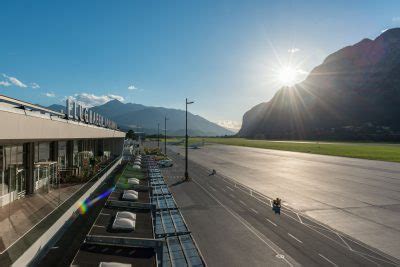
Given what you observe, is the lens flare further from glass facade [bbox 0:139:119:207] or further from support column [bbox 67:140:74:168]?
support column [bbox 67:140:74:168]

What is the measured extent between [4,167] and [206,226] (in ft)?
55.3

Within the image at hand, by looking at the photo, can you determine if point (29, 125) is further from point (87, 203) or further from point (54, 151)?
point (54, 151)

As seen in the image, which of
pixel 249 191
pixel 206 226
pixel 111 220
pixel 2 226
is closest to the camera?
pixel 2 226

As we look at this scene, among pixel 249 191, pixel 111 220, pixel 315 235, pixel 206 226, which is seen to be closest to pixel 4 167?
pixel 111 220

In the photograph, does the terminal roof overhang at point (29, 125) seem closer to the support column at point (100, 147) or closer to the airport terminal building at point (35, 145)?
the airport terminal building at point (35, 145)

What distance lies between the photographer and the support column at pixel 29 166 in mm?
27255

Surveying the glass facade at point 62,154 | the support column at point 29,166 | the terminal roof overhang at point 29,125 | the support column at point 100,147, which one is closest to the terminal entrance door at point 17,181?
the support column at point 29,166

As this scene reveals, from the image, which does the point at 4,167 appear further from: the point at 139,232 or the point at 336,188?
the point at 336,188

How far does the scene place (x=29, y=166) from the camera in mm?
27875

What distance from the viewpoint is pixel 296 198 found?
39.4m

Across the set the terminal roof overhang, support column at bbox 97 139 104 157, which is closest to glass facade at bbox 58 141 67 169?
the terminal roof overhang

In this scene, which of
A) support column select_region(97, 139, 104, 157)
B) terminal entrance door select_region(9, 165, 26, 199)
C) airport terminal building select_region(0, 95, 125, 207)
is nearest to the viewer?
airport terminal building select_region(0, 95, 125, 207)

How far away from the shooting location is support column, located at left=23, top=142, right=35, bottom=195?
27255mm

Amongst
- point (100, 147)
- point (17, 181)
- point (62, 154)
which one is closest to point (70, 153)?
point (62, 154)
